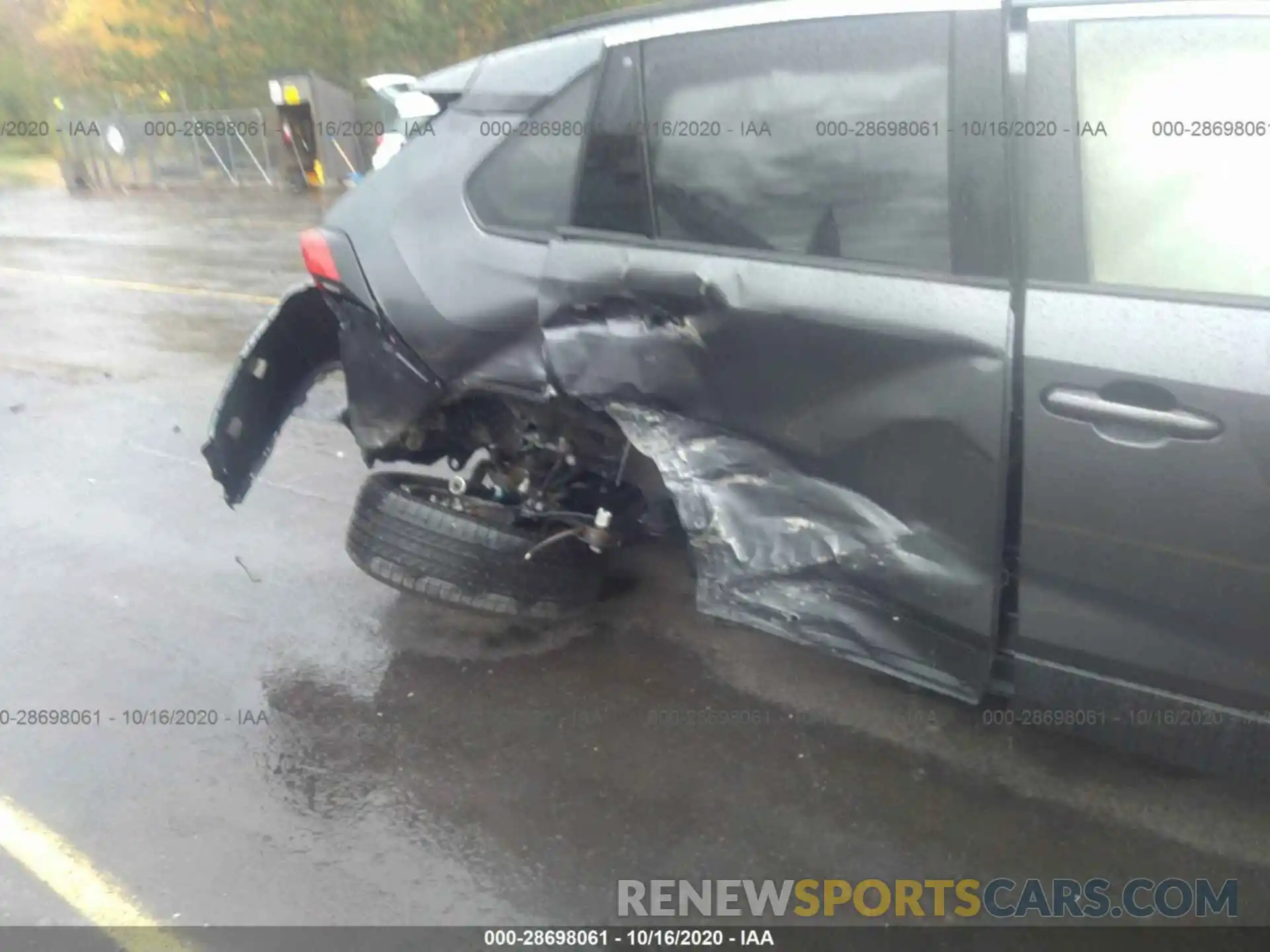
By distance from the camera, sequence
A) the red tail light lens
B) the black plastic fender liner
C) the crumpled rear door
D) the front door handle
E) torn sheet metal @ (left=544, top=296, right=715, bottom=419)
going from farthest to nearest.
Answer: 1. the black plastic fender liner
2. the red tail light lens
3. torn sheet metal @ (left=544, top=296, right=715, bottom=419)
4. the crumpled rear door
5. the front door handle

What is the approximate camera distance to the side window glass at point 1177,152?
2.15m

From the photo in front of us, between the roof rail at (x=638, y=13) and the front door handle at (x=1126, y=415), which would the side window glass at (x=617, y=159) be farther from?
the front door handle at (x=1126, y=415)

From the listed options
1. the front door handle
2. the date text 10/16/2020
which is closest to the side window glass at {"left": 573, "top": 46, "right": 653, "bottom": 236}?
the front door handle

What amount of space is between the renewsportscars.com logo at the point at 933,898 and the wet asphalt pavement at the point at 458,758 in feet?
0.11

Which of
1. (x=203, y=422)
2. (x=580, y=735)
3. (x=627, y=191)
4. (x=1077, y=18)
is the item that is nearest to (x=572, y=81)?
(x=627, y=191)

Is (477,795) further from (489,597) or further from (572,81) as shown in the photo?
(572,81)

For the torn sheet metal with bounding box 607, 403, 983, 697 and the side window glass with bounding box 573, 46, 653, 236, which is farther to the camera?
the side window glass with bounding box 573, 46, 653, 236

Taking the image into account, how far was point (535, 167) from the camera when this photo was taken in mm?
3068

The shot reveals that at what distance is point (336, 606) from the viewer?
395cm

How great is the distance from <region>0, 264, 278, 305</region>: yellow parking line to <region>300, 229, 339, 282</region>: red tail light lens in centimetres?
532

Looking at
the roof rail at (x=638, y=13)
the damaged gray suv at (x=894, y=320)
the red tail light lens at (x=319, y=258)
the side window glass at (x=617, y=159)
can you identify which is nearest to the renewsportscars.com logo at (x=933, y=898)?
the damaged gray suv at (x=894, y=320)

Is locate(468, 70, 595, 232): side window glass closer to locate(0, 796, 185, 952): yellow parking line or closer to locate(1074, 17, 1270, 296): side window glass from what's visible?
locate(1074, 17, 1270, 296): side window glass

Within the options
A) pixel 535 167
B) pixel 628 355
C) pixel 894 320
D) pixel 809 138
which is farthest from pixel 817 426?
pixel 535 167

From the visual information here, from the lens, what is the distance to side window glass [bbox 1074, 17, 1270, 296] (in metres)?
2.15
